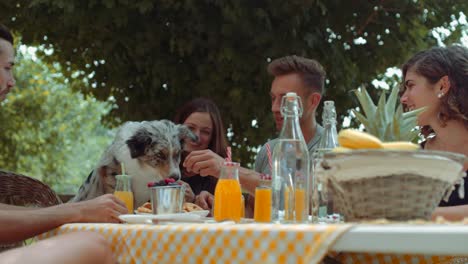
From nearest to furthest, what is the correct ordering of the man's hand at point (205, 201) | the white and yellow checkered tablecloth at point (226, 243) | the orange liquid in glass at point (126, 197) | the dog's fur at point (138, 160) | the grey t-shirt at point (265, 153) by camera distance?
1. the white and yellow checkered tablecloth at point (226, 243)
2. the orange liquid in glass at point (126, 197)
3. the man's hand at point (205, 201)
4. the dog's fur at point (138, 160)
5. the grey t-shirt at point (265, 153)

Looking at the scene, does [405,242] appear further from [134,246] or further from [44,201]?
[44,201]

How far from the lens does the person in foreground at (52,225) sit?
1.61 m

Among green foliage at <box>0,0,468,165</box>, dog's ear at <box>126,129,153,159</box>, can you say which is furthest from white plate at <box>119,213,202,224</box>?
green foliage at <box>0,0,468,165</box>

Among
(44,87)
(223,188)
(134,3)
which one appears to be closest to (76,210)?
(223,188)

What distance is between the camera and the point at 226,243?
63.8 inches

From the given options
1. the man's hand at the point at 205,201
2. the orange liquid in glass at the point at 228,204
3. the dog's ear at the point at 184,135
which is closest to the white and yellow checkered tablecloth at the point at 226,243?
the orange liquid in glass at the point at 228,204

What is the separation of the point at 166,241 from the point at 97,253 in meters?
0.18

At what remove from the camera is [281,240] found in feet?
5.03

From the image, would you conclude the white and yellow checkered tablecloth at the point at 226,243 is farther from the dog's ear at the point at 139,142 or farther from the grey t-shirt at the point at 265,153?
the grey t-shirt at the point at 265,153

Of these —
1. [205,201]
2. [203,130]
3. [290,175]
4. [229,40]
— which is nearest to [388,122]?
[290,175]

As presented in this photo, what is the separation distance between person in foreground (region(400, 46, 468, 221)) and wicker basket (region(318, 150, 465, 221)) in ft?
6.11

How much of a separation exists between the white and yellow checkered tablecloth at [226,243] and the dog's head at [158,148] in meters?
1.81

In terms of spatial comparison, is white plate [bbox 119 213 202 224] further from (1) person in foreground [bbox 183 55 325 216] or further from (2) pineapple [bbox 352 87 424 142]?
(1) person in foreground [bbox 183 55 325 216]

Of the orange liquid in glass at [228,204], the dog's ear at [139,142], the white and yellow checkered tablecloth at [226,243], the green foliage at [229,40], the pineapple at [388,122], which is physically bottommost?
the white and yellow checkered tablecloth at [226,243]
